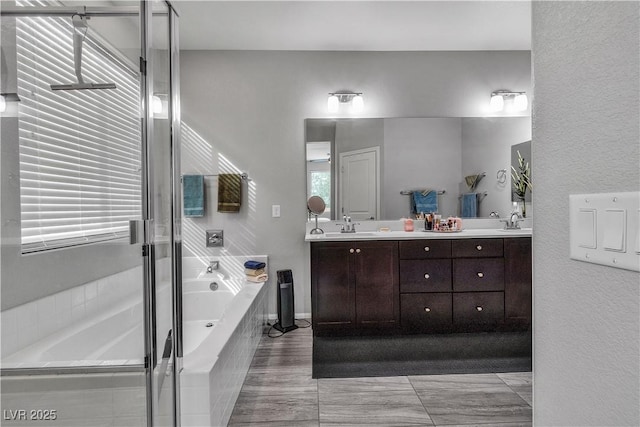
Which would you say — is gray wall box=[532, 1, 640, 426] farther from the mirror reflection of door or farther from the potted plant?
the potted plant

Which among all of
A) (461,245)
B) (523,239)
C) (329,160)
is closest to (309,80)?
(329,160)

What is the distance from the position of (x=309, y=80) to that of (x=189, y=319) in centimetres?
241

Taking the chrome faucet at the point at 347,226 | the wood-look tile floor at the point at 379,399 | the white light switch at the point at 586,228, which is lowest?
the wood-look tile floor at the point at 379,399

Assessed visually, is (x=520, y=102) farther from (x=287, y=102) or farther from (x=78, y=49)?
(x=78, y=49)

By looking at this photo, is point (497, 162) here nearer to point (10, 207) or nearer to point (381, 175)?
point (381, 175)

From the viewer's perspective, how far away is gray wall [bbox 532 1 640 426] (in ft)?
1.48

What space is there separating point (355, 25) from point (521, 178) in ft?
6.70

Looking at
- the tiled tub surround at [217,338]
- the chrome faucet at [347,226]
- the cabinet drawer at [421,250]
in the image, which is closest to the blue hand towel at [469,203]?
the cabinet drawer at [421,250]

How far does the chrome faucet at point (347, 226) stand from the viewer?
3.11m

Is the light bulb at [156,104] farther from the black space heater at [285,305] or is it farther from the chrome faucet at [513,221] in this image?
the chrome faucet at [513,221]

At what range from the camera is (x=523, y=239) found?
274 cm

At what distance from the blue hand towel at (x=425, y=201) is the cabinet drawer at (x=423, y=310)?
86 centimetres

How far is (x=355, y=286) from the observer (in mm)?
2709

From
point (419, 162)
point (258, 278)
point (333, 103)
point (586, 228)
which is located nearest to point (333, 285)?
point (258, 278)
